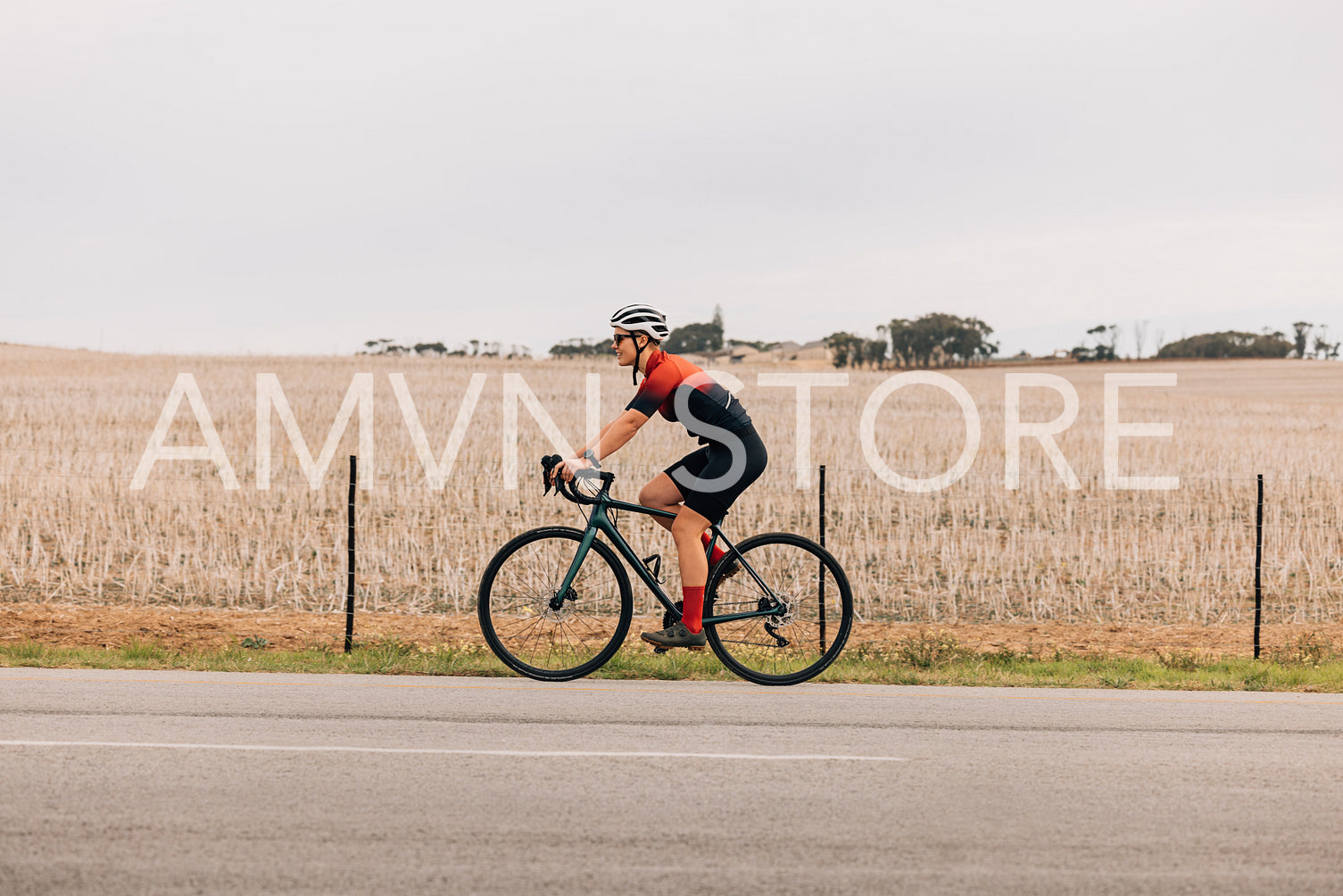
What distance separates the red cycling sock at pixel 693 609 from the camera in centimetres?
826

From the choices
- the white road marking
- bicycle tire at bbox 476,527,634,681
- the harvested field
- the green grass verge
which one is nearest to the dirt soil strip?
the harvested field

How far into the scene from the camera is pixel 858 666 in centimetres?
985

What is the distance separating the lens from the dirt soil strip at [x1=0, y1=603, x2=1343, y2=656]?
42.5ft

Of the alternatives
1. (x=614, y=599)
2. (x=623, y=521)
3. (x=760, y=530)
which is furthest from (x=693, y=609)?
(x=760, y=530)

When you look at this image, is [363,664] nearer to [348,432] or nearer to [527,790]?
[527,790]

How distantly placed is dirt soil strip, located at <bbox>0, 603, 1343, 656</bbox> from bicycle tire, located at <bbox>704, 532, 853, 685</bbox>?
407 centimetres

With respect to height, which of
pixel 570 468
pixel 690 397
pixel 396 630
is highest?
pixel 690 397

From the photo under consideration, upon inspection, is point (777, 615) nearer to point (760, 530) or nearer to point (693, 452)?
point (693, 452)

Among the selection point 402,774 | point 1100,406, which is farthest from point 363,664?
point 1100,406

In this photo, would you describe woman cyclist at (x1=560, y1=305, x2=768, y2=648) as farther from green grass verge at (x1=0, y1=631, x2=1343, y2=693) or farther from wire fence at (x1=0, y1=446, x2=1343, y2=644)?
wire fence at (x1=0, y1=446, x2=1343, y2=644)

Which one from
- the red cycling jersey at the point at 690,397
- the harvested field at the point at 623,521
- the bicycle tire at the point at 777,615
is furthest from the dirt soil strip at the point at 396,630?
the red cycling jersey at the point at 690,397

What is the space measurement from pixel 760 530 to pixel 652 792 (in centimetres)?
1426

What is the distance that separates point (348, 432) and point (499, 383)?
1775 centimetres

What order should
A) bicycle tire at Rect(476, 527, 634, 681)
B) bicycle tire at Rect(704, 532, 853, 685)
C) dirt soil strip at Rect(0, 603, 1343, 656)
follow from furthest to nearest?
dirt soil strip at Rect(0, 603, 1343, 656) < bicycle tire at Rect(704, 532, 853, 685) < bicycle tire at Rect(476, 527, 634, 681)
